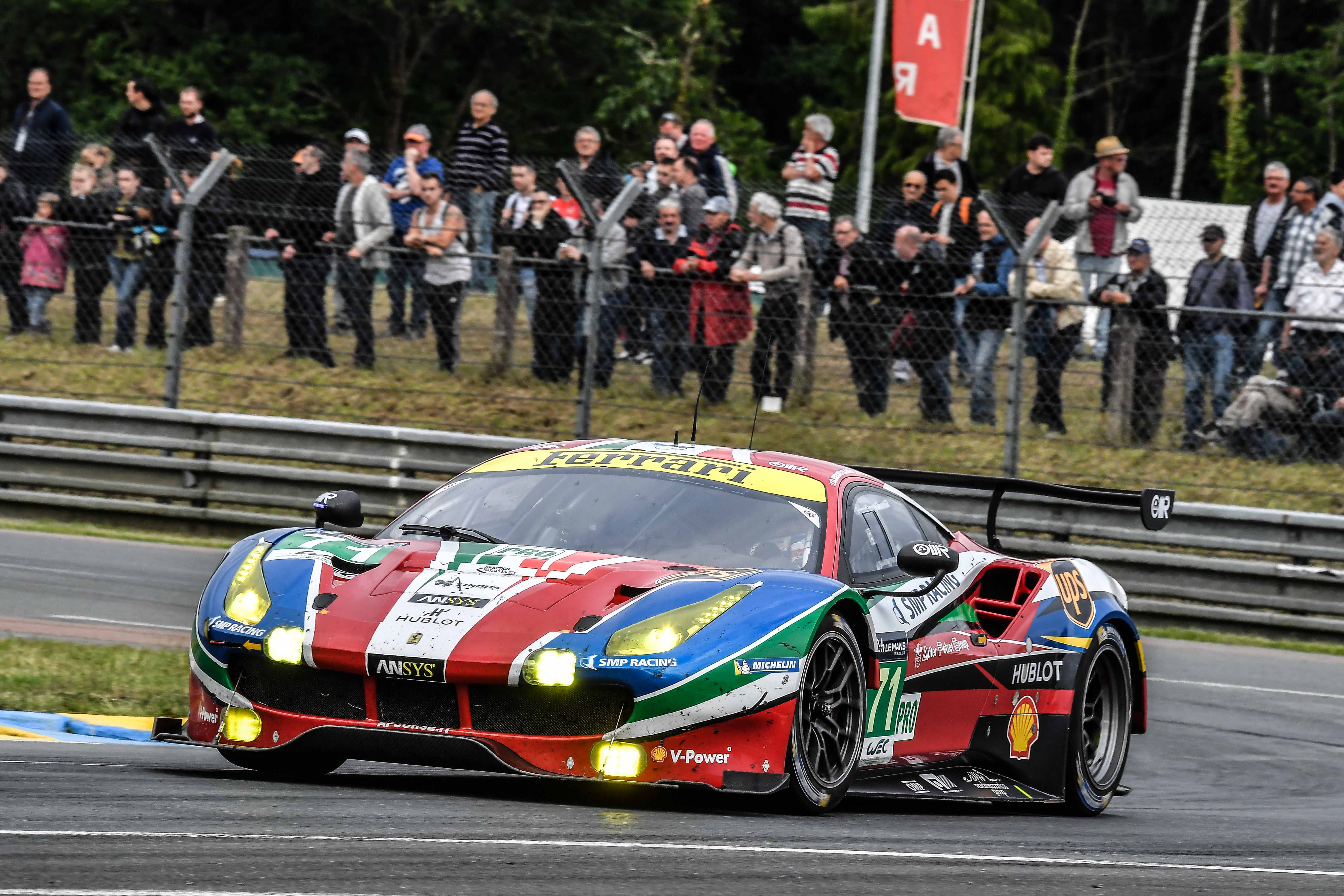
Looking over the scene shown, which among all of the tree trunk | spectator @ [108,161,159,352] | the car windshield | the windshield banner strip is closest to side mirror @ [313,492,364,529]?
the car windshield

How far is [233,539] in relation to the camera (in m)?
14.5

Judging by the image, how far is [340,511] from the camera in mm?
6727

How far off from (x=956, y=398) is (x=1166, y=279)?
66.9 inches

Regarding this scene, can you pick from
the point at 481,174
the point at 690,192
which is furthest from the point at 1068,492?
the point at 481,174

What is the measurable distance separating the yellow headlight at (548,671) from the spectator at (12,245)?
1092cm

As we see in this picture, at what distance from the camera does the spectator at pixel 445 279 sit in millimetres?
14312

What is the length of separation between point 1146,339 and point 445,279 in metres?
5.09

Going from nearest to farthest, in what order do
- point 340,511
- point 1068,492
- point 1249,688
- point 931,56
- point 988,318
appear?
1. point 340,511
2. point 1068,492
3. point 1249,688
4. point 988,318
5. point 931,56

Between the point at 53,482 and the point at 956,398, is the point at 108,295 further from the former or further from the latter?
the point at 956,398

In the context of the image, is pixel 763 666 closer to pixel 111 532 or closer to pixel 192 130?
pixel 111 532

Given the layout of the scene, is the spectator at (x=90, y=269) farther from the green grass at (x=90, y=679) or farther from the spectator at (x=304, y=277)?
the green grass at (x=90, y=679)

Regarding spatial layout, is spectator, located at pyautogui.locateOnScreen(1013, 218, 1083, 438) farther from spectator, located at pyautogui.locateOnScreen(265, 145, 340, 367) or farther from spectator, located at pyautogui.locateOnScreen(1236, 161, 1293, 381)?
spectator, located at pyautogui.locateOnScreen(265, 145, 340, 367)

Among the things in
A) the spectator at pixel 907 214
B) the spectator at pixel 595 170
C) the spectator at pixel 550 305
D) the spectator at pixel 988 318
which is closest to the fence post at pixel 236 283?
the spectator at pixel 550 305

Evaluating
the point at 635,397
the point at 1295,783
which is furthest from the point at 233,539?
the point at 1295,783
